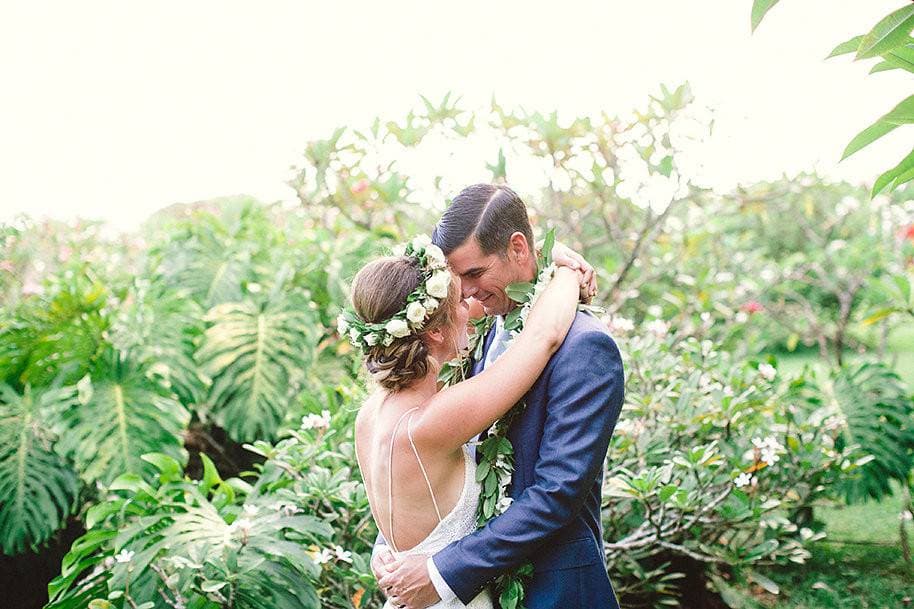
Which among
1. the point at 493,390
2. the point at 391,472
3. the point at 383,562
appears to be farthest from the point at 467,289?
the point at 383,562

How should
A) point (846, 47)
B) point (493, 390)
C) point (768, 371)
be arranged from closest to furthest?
point (846, 47)
point (493, 390)
point (768, 371)

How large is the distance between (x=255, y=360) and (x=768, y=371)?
249 cm

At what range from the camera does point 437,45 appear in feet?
27.7

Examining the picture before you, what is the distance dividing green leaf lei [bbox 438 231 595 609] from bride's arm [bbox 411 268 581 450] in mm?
137

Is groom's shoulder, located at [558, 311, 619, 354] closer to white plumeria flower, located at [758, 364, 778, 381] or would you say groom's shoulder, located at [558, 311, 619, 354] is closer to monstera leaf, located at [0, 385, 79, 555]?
white plumeria flower, located at [758, 364, 778, 381]

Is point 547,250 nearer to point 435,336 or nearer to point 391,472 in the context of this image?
point 435,336

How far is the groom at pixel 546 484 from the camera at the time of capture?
1880 millimetres

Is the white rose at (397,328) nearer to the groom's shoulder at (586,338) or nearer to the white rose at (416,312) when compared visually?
the white rose at (416,312)

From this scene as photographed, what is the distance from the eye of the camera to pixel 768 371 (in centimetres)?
387

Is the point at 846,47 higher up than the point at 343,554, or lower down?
higher up

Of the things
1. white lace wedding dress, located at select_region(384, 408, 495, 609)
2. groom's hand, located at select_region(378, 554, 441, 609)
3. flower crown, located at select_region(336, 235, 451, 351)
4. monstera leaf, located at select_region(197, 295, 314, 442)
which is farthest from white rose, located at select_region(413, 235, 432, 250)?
monstera leaf, located at select_region(197, 295, 314, 442)

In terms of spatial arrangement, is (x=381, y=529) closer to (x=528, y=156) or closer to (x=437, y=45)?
(x=528, y=156)

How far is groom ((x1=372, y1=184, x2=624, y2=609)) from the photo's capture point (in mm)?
1880

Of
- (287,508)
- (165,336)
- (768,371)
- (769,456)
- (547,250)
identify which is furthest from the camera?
(165,336)
